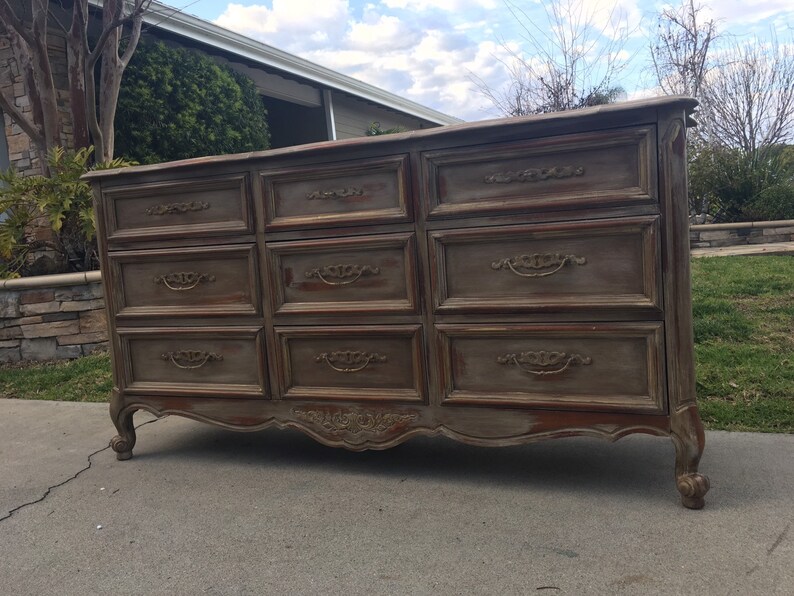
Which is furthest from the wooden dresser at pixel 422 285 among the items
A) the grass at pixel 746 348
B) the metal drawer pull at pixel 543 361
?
the grass at pixel 746 348

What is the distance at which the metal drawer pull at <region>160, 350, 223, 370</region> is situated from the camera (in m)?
2.80

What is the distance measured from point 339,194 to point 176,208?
2.62 feet

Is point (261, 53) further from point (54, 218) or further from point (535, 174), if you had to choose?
point (535, 174)

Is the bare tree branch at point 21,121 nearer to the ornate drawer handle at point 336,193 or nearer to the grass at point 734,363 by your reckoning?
the grass at point 734,363

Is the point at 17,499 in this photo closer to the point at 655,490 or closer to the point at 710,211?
the point at 655,490

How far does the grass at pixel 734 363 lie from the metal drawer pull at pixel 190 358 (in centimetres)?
167

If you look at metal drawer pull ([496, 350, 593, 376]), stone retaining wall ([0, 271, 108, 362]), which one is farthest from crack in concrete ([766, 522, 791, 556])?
stone retaining wall ([0, 271, 108, 362])

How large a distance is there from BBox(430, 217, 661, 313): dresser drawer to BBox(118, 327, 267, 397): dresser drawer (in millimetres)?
902

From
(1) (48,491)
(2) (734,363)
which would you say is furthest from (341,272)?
(2) (734,363)

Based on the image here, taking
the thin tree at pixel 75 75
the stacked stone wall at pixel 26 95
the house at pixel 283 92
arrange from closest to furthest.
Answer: the thin tree at pixel 75 75, the stacked stone wall at pixel 26 95, the house at pixel 283 92

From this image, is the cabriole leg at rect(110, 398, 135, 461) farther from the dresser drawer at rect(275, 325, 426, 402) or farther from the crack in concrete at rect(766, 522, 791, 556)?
the crack in concrete at rect(766, 522, 791, 556)

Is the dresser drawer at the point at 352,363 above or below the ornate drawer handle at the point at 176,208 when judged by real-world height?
below

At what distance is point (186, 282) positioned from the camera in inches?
110

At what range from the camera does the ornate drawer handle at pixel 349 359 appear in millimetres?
2529
